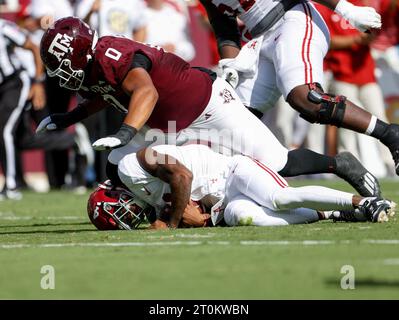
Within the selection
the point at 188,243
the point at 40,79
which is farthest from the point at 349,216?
the point at 40,79

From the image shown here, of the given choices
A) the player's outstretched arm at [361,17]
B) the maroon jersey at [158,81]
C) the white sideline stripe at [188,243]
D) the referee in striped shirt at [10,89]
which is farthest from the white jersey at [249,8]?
the referee in striped shirt at [10,89]

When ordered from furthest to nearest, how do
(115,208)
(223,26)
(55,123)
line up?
1. (223,26)
2. (55,123)
3. (115,208)

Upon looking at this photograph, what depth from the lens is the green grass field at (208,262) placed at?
4.36 meters

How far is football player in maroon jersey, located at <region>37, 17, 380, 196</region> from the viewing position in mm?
6785

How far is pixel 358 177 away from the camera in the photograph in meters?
7.21

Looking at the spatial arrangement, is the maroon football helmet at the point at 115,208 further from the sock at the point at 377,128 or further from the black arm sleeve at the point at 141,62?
the sock at the point at 377,128

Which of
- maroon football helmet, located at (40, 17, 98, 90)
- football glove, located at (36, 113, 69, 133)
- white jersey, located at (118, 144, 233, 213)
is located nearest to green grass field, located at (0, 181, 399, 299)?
white jersey, located at (118, 144, 233, 213)

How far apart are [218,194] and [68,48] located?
4.57 feet

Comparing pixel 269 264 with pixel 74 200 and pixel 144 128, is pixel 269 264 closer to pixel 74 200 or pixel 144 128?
pixel 144 128

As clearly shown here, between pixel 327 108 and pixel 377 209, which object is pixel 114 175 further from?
pixel 377 209

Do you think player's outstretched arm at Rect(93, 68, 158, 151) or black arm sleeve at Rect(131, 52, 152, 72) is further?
black arm sleeve at Rect(131, 52, 152, 72)

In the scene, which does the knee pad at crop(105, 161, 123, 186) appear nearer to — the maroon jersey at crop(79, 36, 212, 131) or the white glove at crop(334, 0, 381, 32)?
the maroon jersey at crop(79, 36, 212, 131)

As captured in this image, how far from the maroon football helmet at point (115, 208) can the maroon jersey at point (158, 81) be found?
527mm

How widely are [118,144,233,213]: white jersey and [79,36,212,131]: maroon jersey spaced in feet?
0.84
